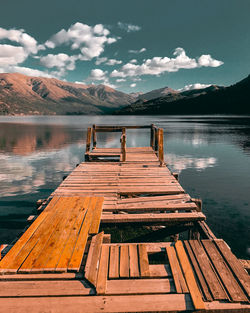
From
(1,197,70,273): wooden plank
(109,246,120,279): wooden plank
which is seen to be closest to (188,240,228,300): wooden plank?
(109,246,120,279): wooden plank

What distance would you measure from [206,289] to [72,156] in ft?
86.2

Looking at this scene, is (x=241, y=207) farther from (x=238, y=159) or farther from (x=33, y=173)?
(x=33, y=173)

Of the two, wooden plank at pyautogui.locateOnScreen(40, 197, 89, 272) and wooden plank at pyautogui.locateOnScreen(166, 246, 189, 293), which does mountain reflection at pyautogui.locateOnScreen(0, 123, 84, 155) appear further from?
wooden plank at pyautogui.locateOnScreen(166, 246, 189, 293)

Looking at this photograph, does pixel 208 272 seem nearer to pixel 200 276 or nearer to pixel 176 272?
pixel 200 276

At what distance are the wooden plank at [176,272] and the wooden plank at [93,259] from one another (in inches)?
55.0

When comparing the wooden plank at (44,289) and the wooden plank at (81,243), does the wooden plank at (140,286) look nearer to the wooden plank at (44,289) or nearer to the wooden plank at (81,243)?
the wooden plank at (44,289)

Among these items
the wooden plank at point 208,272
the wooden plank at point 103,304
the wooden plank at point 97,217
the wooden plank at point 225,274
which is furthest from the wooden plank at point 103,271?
the wooden plank at point 225,274

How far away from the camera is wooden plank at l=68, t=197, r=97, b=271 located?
3.76 m

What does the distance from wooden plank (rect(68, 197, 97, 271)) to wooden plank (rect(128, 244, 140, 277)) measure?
95cm

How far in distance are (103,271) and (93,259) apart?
34 cm

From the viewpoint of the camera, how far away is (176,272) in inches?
147

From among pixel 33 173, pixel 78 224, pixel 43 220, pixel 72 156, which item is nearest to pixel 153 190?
pixel 78 224

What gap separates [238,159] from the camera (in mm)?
25609

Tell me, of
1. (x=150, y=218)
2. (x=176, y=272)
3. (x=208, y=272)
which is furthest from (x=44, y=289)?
(x=150, y=218)
